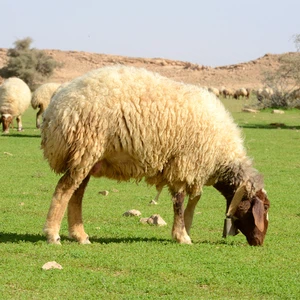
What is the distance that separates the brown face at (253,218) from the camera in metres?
8.88

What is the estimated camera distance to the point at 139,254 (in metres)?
8.02

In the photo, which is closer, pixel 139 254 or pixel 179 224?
pixel 139 254

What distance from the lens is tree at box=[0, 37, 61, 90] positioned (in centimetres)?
7624

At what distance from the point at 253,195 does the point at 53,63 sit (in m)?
72.7

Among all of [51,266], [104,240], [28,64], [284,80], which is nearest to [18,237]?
[104,240]

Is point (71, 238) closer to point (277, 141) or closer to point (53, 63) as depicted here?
point (277, 141)

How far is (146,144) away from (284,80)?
109ft

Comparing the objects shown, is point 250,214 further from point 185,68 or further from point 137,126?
point 185,68

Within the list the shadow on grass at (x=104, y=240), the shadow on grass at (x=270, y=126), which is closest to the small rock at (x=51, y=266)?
the shadow on grass at (x=104, y=240)

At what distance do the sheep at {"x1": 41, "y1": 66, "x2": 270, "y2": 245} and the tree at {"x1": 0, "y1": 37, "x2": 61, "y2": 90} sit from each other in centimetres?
6641

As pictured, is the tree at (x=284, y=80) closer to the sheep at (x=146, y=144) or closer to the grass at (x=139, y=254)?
the grass at (x=139, y=254)

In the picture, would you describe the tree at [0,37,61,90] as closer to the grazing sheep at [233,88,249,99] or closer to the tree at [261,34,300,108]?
the grazing sheep at [233,88,249,99]

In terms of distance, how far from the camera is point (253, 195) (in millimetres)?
9062

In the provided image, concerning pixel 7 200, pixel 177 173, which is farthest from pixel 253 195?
pixel 7 200
